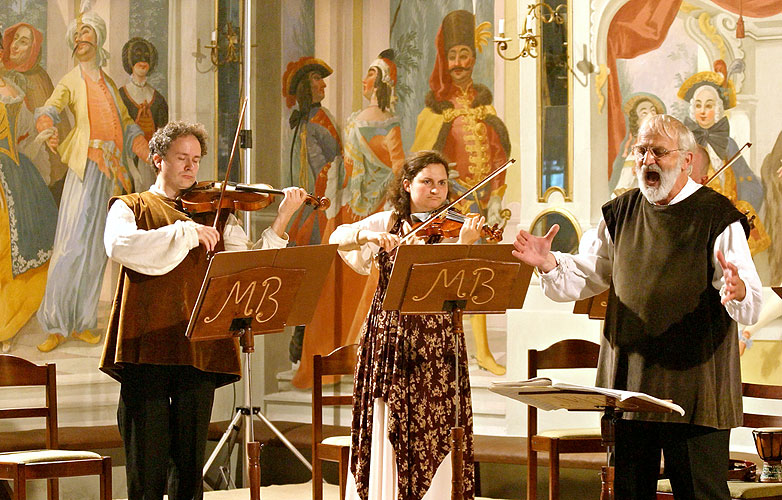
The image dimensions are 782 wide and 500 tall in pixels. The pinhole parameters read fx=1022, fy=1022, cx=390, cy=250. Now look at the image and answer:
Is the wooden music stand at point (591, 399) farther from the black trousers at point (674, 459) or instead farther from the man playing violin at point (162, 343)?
the man playing violin at point (162, 343)

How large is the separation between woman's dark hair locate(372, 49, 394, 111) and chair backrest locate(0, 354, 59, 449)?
2.86m

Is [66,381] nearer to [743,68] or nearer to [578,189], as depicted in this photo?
[578,189]

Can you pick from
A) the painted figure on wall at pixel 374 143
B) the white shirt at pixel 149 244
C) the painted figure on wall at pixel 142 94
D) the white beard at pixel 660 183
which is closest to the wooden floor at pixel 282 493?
the painted figure on wall at pixel 374 143

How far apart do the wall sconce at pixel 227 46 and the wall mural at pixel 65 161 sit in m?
0.40

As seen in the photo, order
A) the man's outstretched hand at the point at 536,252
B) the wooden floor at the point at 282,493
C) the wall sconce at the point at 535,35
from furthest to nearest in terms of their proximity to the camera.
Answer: the wall sconce at the point at 535,35 < the wooden floor at the point at 282,493 < the man's outstretched hand at the point at 536,252

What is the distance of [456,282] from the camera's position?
144 inches

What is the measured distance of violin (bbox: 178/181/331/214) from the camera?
4.02 metres

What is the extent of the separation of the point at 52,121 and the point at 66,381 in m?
1.49

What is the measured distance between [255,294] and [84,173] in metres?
2.82

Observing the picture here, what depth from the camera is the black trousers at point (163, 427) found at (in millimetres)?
3803

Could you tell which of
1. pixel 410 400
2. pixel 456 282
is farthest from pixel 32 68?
pixel 456 282

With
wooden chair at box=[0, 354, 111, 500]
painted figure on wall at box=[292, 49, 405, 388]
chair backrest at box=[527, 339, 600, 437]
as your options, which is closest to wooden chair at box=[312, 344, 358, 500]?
chair backrest at box=[527, 339, 600, 437]

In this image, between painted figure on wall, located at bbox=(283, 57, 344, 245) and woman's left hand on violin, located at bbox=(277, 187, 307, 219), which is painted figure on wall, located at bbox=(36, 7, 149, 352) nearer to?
painted figure on wall, located at bbox=(283, 57, 344, 245)

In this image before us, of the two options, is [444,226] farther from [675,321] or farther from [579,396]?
[579,396]
